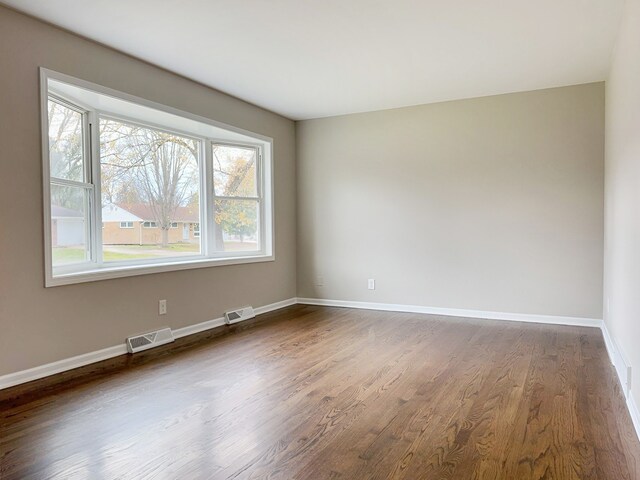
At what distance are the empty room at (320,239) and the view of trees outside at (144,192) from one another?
1.1 inches

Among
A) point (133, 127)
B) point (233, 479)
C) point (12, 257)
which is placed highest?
point (133, 127)

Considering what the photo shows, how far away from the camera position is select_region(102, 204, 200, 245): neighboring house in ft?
13.0

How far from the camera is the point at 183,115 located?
4.24m

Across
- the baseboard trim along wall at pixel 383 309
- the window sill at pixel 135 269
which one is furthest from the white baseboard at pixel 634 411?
the window sill at pixel 135 269

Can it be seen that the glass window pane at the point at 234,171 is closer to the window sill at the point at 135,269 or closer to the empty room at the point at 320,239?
the empty room at the point at 320,239

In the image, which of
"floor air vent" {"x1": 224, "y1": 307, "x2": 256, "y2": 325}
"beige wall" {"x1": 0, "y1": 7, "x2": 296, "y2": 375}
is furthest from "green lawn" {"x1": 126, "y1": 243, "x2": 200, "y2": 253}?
"floor air vent" {"x1": 224, "y1": 307, "x2": 256, "y2": 325}

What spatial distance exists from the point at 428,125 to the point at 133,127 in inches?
125

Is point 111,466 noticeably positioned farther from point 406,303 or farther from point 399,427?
point 406,303

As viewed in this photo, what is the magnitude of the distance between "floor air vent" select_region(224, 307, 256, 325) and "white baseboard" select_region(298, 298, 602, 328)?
1.09 m

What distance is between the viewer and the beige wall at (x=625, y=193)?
2400mm

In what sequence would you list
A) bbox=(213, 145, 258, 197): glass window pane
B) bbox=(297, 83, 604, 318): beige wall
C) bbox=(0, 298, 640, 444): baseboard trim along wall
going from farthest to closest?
bbox=(213, 145, 258, 197): glass window pane → bbox=(297, 83, 604, 318): beige wall → bbox=(0, 298, 640, 444): baseboard trim along wall

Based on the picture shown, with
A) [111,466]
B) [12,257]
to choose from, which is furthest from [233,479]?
[12,257]

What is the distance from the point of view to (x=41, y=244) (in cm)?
311

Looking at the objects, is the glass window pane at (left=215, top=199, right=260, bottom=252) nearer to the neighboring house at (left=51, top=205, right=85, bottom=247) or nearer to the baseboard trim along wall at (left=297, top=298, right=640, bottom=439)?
A: the baseboard trim along wall at (left=297, top=298, right=640, bottom=439)
